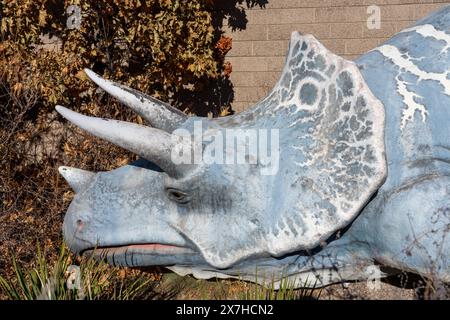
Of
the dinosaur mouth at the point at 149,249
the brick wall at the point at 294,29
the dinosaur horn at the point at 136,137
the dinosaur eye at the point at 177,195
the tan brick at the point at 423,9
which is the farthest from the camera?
the brick wall at the point at 294,29

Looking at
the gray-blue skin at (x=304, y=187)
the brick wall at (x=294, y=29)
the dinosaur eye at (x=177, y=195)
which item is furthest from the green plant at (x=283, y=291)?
the brick wall at (x=294, y=29)

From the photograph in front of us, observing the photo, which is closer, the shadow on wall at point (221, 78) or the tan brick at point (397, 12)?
the tan brick at point (397, 12)

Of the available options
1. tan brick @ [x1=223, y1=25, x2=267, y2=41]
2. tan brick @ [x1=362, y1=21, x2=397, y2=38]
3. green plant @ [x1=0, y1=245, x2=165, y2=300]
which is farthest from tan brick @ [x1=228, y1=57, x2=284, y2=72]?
green plant @ [x1=0, y1=245, x2=165, y2=300]

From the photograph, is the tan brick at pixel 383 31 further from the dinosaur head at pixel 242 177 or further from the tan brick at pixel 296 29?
the dinosaur head at pixel 242 177

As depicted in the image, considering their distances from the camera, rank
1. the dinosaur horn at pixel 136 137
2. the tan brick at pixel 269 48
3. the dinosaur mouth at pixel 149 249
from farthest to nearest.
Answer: the tan brick at pixel 269 48 < the dinosaur mouth at pixel 149 249 < the dinosaur horn at pixel 136 137

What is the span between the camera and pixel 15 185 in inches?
251

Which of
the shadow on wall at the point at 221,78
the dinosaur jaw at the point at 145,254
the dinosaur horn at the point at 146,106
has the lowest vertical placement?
the dinosaur jaw at the point at 145,254

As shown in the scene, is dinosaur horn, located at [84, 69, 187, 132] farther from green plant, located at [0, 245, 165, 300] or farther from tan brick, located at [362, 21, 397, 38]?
tan brick, located at [362, 21, 397, 38]

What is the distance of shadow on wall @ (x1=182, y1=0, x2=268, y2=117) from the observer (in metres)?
8.40

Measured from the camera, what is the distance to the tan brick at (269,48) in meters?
8.45

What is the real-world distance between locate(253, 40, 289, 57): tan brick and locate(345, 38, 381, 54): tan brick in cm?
77

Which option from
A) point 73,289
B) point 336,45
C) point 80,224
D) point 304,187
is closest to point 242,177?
point 304,187

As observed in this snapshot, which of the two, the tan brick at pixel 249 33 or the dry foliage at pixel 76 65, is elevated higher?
the tan brick at pixel 249 33

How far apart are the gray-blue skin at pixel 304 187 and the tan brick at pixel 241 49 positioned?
4820mm
